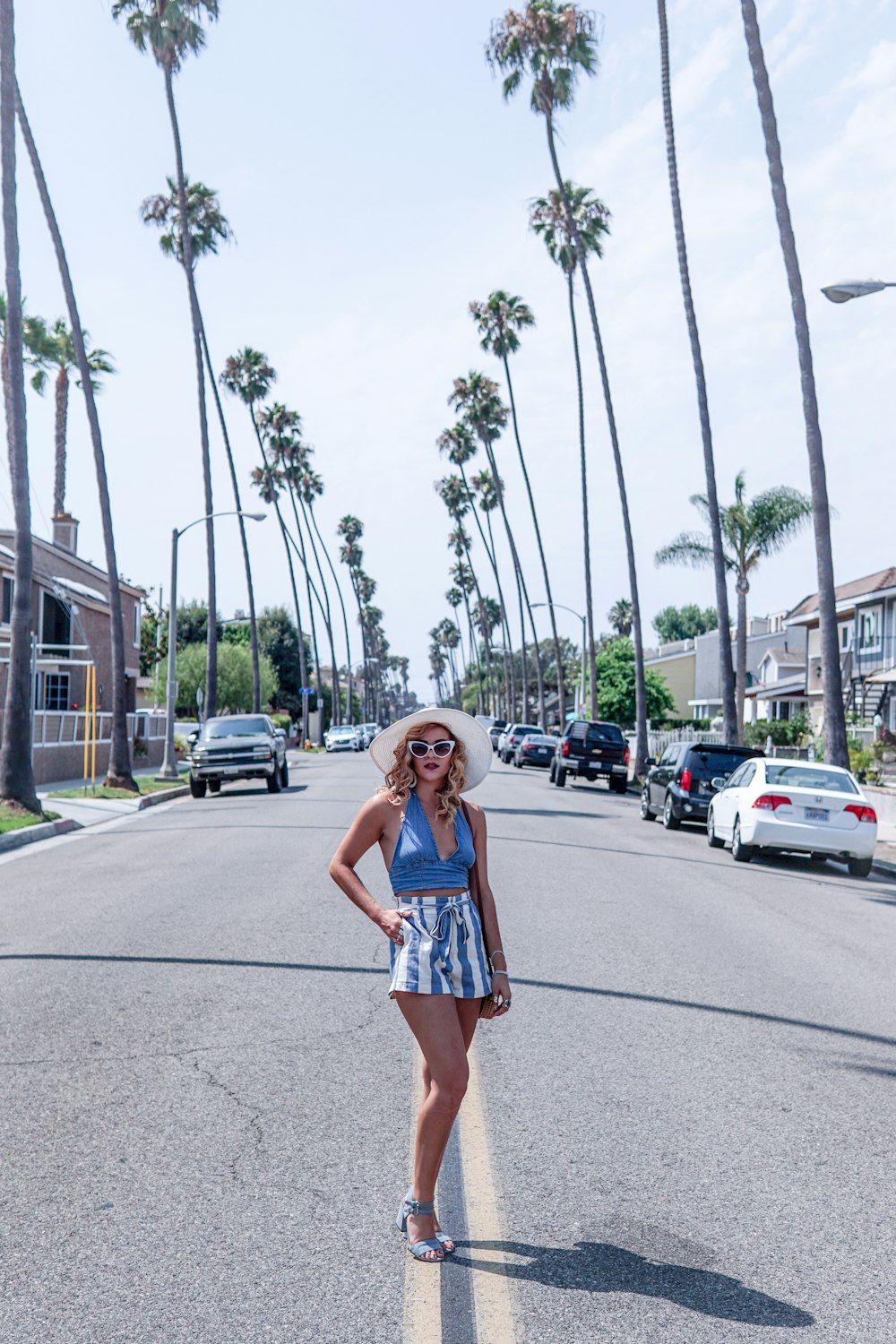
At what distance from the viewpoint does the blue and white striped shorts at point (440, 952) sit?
4.23 meters

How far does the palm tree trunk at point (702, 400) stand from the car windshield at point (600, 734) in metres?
5.35

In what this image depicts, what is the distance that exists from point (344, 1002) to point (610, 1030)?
1586mm

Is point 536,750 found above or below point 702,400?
below

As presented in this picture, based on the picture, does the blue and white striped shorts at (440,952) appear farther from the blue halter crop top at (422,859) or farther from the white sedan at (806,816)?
the white sedan at (806,816)

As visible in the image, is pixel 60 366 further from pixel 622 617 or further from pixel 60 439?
pixel 622 617

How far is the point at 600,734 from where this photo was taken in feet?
128

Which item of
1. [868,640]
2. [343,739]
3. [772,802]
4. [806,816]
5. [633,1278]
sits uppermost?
[868,640]

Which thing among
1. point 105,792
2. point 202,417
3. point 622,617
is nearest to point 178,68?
point 202,417

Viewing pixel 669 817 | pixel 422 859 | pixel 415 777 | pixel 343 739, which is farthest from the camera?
pixel 343 739

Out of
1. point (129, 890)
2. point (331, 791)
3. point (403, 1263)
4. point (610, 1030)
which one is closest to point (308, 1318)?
point (403, 1263)

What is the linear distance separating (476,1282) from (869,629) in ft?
159

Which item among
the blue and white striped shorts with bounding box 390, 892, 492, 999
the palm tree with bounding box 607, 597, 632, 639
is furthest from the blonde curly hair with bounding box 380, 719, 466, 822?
the palm tree with bounding box 607, 597, 632, 639

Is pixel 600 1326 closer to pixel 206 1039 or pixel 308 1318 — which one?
pixel 308 1318

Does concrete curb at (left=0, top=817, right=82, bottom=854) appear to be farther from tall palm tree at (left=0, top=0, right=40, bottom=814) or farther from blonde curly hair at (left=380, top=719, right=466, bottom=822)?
blonde curly hair at (left=380, top=719, right=466, bottom=822)
